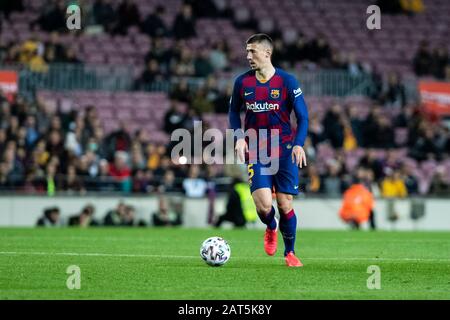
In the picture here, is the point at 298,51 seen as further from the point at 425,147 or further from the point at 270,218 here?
the point at 270,218

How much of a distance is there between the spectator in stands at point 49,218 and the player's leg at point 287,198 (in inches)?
475

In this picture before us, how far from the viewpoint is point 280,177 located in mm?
12562

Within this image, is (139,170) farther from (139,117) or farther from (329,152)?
(329,152)

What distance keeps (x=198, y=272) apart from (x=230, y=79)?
17.9 meters

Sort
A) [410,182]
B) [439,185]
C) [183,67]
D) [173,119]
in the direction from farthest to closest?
[183,67] → [410,182] → [439,185] → [173,119]

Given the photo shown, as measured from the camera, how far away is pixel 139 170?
25.3 metres

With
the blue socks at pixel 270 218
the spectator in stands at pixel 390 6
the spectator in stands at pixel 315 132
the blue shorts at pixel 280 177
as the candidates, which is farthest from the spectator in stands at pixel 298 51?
the blue shorts at pixel 280 177

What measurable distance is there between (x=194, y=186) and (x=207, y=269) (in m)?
13.3

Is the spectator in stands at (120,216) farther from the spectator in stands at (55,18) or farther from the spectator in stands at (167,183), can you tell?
the spectator in stands at (55,18)

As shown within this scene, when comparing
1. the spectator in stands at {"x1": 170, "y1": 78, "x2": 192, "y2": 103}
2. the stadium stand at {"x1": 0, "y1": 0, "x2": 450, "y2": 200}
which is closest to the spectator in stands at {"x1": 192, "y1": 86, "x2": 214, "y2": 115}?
the stadium stand at {"x1": 0, "y1": 0, "x2": 450, "y2": 200}

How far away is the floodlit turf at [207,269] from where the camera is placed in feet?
32.1

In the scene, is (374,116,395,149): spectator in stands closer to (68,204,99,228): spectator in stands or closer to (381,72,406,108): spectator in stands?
(381,72,406,108): spectator in stands

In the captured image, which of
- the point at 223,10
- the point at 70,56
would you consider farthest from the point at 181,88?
the point at 223,10
